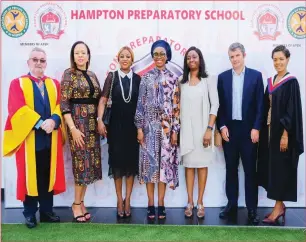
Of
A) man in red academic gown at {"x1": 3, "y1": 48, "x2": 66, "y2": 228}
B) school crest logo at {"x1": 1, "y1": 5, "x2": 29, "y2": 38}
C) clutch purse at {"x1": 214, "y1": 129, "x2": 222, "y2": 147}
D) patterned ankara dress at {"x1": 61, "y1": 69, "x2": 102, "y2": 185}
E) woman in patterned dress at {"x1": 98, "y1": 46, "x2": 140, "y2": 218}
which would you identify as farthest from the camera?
school crest logo at {"x1": 1, "y1": 5, "x2": 29, "y2": 38}

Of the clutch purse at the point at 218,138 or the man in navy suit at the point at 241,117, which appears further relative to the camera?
the clutch purse at the point at 218,138

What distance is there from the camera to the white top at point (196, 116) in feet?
12.4

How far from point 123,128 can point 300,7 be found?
233cm

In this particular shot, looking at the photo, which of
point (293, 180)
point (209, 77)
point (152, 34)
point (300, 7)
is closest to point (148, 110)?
point (209, 77)

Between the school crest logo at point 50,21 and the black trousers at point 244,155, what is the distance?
209 cm

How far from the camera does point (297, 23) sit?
13.8 feet

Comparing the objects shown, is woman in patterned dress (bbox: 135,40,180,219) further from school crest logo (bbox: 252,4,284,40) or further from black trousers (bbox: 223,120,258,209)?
school crest logo (bbox: 252,4,284,40)

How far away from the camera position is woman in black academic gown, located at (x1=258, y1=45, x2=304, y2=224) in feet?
11.7

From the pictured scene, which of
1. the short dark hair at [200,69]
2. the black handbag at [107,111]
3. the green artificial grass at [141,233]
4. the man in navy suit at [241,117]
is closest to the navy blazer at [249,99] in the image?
the man in navy suit at [241,117]

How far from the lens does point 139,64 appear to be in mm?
4223

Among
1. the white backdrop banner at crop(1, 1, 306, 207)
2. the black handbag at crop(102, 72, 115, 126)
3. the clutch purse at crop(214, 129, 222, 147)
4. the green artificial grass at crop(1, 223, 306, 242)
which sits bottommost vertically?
the green artificial grass at crop(1, 223, 306, 242)

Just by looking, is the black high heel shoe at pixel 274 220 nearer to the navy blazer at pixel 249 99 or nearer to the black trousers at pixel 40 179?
the navy blazer at pixel 249 99

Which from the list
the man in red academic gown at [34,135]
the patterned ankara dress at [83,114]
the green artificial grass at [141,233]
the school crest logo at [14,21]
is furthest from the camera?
the school crest logo at [14,21]

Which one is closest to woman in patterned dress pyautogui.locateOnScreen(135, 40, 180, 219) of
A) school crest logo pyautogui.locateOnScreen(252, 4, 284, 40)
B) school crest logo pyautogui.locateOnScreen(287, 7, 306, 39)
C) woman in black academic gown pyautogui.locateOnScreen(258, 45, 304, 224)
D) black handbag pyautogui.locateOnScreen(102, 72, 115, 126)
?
black handbag pyautogui.locateOnScreen(102, 72, 115, 126)
